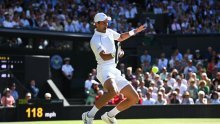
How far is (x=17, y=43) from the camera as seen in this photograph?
24.0 meters

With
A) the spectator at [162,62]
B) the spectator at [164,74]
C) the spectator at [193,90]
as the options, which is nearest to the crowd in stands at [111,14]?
the spectator at [162,62]

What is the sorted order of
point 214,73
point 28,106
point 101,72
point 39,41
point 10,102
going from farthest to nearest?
point 39,41
point 214,73
point 10,102
point 28,106
point 101,72

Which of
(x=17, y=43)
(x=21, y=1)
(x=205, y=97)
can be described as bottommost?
(x=205, y=97)

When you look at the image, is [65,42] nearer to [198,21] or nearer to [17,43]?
[17,43]

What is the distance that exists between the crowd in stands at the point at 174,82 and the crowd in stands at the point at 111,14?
2913 millimetres

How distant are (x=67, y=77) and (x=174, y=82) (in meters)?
4.96

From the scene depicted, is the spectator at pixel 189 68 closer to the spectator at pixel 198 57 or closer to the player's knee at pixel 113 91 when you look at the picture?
the spectator at pixel 198 57

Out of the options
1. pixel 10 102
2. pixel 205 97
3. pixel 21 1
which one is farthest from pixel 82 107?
pixel 21 1

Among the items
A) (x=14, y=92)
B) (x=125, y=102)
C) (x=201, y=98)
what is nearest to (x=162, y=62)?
(x=201, y=98)

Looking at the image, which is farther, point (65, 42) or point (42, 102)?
point (65, 42)

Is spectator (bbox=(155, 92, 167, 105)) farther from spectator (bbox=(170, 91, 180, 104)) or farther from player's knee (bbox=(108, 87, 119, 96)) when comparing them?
player's knee (bbox=(108, 87, 119, 96))

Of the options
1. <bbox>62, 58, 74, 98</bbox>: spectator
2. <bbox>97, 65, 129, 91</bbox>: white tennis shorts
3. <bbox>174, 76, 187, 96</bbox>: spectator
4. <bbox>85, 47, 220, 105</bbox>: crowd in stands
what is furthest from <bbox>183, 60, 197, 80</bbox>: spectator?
<bbox>97, 65, 129, 91</bbox>: white tennis shorts

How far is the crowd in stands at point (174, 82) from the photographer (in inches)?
739

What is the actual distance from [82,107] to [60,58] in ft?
24.6
